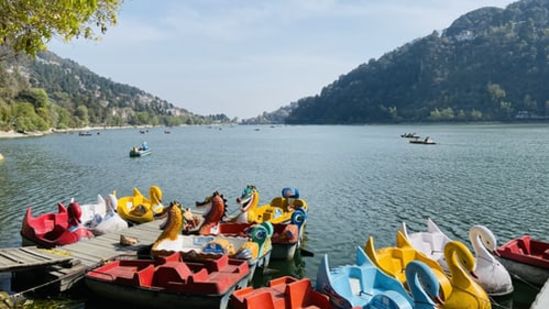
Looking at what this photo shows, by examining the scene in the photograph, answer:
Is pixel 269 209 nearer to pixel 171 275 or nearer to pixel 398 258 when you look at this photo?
pixel 398 258

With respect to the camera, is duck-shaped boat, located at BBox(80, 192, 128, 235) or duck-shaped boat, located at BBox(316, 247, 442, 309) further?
duck-shaped boat, located at BBox(80, 192, 128, 235)

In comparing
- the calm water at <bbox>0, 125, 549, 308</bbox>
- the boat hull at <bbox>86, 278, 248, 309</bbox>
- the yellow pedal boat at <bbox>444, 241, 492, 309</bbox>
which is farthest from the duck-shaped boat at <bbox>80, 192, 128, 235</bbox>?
the yellow pedal boat at <bbox>444, 241, 492, 309</bbox>

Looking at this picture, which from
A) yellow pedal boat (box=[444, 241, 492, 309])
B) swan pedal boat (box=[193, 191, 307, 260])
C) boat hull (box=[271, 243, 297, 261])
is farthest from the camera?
boat hull (box=[271, 243, 297, 261])

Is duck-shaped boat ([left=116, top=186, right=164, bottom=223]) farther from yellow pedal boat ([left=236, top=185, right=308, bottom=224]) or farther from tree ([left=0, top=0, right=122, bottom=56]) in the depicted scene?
tree ([left=0, top=0, right=122, bottom=56])

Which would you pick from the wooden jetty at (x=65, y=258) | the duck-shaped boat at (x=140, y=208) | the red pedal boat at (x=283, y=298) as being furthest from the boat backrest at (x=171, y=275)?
the duck-shaped boat at (x=140, y=208)

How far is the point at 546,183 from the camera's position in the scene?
3703 cm

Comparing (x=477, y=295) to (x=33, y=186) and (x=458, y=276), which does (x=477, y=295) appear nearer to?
(x=458, y=276)

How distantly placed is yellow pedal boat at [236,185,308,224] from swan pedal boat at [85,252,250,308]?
5.55 m

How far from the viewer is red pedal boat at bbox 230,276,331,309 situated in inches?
441

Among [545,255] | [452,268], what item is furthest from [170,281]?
[545,255]

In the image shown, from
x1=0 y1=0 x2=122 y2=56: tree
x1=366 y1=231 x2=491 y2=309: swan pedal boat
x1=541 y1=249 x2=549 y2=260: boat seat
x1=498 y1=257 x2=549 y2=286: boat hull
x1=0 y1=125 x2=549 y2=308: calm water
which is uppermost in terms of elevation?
x1=0 y1=0 x2=122 y2=56: tree

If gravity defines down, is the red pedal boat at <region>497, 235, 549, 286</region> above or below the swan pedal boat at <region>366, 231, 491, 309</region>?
below

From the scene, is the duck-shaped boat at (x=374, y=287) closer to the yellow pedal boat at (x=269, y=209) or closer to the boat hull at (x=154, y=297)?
the boat hull at (x=154, y=297)

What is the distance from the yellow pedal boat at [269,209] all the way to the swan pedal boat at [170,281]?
555 cm
